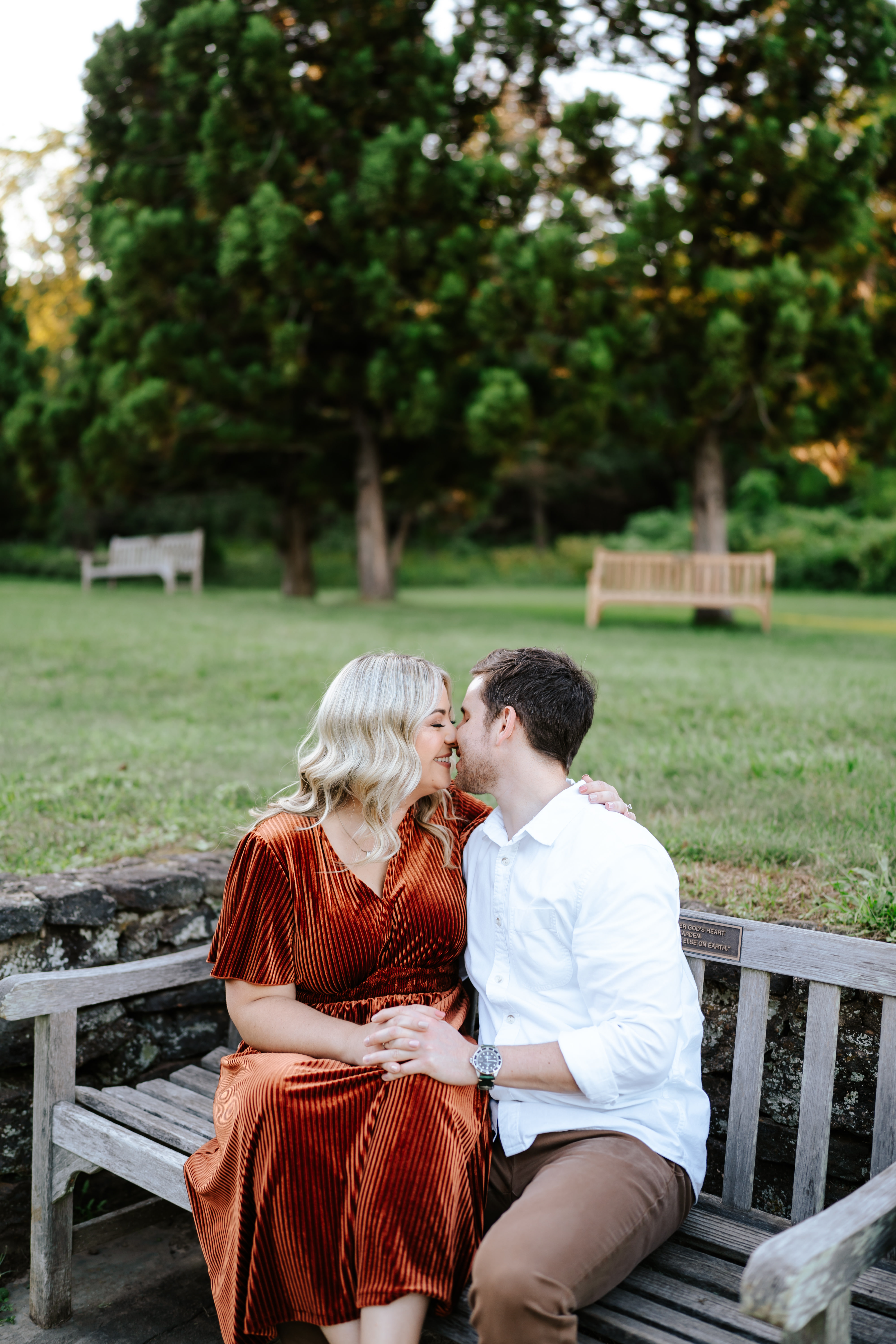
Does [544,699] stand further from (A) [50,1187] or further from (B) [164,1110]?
(A) [50,1187]

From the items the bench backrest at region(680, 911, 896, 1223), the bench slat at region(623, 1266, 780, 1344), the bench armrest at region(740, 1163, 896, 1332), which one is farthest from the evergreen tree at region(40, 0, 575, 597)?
the bench armrest at region(740, 1163, 896, 1332)

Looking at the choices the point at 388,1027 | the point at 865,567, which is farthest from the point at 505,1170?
the point at 865,567

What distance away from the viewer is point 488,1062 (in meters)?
2.24

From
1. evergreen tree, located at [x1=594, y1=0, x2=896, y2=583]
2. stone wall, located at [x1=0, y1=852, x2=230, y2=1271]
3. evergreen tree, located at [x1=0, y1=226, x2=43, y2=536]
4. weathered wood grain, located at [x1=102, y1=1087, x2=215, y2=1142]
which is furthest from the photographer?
evergreen tree, located at [x1=0, y1=226, x2=43, y2=536]

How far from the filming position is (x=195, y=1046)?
3.52 metres

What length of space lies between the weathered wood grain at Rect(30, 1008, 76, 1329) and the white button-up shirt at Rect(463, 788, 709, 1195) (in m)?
1.16

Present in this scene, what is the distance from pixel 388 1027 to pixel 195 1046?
152 centimetres

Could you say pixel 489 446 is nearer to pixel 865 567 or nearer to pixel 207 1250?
pixel 207 1250

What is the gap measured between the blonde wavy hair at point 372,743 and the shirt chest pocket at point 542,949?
360 millimetres

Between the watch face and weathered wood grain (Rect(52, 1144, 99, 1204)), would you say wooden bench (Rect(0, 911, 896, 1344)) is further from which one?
the watch face

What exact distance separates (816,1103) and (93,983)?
5.94 ft

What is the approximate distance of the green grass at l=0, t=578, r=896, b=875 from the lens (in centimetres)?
412

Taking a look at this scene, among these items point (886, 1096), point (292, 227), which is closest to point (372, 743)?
point (886, 1096)

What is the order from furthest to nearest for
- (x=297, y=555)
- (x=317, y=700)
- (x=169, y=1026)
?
(x=297, y=555) < (x=317, y=700) < (x=169, y=1026)
